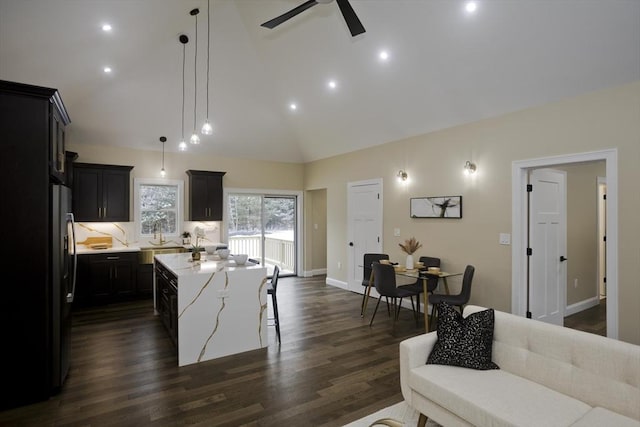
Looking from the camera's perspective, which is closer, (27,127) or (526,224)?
(27,127)

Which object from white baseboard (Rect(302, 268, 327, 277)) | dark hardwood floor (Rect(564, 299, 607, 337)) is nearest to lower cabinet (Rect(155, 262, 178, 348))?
white baseboard (Rect(302, 268, 327, 277))

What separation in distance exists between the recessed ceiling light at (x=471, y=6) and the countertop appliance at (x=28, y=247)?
13.0 feet

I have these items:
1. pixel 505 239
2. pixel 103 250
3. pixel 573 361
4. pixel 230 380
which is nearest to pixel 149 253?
pixel 103 250

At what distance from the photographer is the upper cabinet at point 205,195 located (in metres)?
7.11

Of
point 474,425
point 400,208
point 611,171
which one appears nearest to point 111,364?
point 474,425

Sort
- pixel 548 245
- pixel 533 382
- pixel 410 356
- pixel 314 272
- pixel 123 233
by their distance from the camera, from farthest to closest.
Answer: pixel 314 272
pixel 123 233
pixel 548 245
pixel 410 356
pixel 533 382

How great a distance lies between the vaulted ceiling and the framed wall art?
1116mm

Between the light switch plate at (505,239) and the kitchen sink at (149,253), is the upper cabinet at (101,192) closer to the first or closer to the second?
the kitchen sink at (149,253)

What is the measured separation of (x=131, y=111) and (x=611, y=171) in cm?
709

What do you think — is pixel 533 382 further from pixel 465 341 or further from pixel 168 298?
pixel 168 298

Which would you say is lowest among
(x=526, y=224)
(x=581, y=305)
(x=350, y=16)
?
(x=581, y=305)

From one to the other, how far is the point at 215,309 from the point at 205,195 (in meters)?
3.96

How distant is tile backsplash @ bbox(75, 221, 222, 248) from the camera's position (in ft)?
20.9

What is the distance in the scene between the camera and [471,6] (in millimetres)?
3449
